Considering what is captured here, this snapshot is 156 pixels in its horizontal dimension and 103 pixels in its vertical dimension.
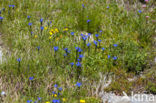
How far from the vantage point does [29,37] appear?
461 centimetres

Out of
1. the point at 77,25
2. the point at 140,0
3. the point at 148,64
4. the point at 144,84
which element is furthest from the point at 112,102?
the point at 140,0

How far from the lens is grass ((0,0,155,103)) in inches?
150

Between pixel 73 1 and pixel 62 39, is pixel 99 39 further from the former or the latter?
pixel 73 1

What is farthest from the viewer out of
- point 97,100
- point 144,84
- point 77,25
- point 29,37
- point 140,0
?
point 140,0

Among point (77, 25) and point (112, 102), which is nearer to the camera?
point (112, 102)

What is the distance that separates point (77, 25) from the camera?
16.4 ft

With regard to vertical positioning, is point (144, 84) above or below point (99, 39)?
below

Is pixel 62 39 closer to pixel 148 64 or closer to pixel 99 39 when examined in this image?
pixel 99 39

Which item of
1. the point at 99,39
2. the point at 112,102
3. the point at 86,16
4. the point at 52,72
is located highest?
the point at 86,16

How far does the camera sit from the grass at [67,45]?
12.5 ft

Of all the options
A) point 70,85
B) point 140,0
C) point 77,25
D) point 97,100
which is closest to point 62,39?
point 77,25

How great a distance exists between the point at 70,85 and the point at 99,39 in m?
1.28

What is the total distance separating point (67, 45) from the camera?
4.46 m

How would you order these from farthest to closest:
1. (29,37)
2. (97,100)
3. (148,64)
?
(29,37), (148,64), (97,100)
